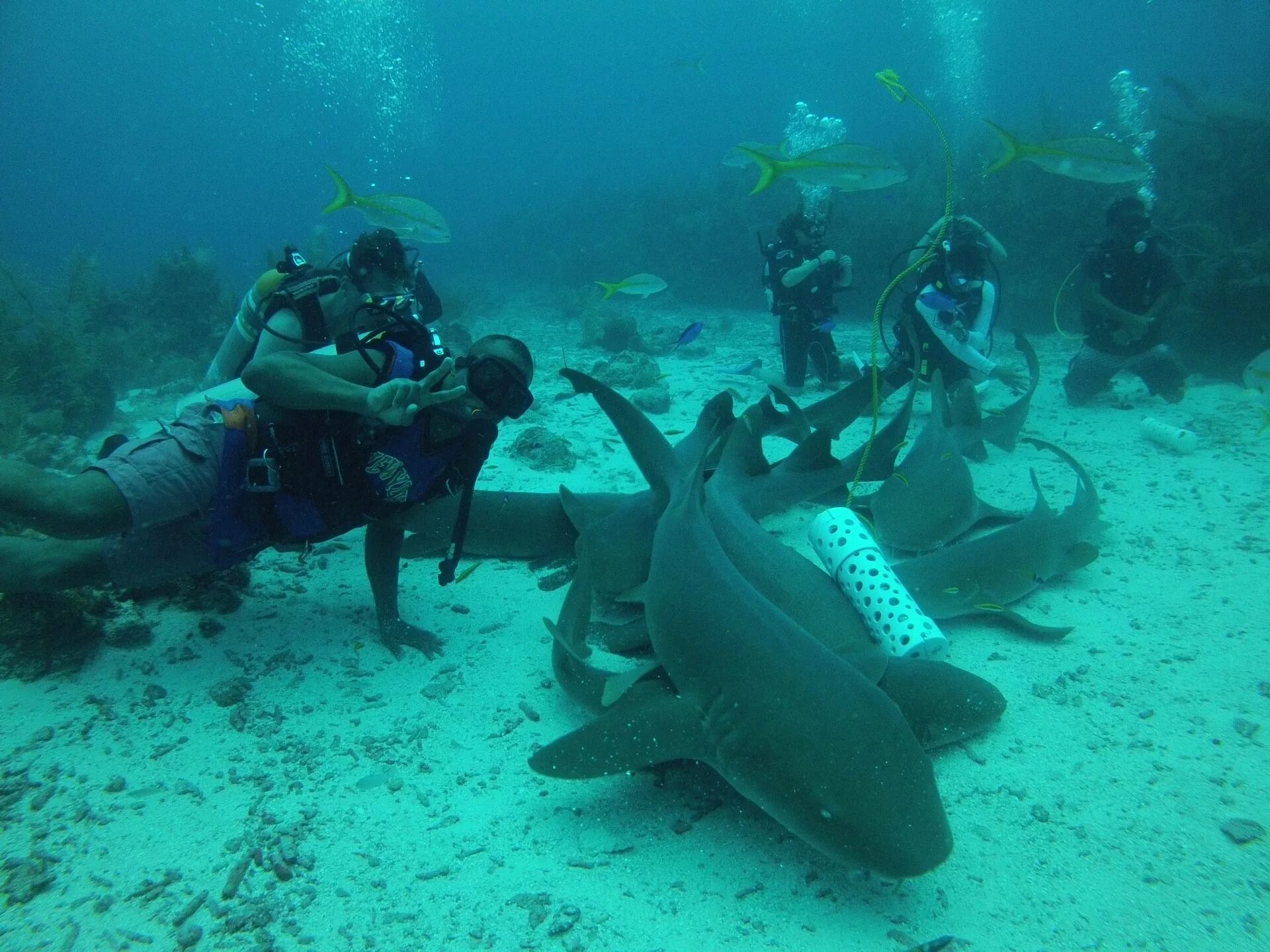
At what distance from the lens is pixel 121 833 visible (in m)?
2.69

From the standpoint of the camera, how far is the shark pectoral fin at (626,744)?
8.50 ft

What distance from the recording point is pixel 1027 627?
3.97m

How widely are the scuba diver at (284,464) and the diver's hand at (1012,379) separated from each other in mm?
9060

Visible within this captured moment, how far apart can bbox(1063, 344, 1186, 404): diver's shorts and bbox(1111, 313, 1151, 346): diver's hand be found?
0.25 metres

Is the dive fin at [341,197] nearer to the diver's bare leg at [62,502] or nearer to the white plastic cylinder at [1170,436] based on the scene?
the diver's bare leg at [62,502]

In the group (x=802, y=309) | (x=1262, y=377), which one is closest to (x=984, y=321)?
(x=802, y=309)

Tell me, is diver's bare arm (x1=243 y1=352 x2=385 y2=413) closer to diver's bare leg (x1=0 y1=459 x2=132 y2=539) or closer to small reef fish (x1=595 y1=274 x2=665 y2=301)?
diver's bare leg (x1=0 y1=459 x2=132 y2=539)

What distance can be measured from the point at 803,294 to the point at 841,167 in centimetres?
313

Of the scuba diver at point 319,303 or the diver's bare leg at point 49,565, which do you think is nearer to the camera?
the diver's bare leg at point 49,565

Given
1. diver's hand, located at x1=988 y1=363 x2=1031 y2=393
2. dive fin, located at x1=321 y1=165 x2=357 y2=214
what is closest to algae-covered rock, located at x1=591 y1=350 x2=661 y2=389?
dive fin, located at x1=321 y1=165 x2=357 y2=214

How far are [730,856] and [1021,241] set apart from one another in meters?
17.8

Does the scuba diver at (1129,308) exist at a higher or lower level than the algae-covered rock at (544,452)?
higher

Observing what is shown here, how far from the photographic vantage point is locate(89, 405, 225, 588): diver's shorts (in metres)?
3.22

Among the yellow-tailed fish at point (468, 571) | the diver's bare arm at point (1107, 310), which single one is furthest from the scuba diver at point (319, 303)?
the diver's bare arm at point (1107, 310)
